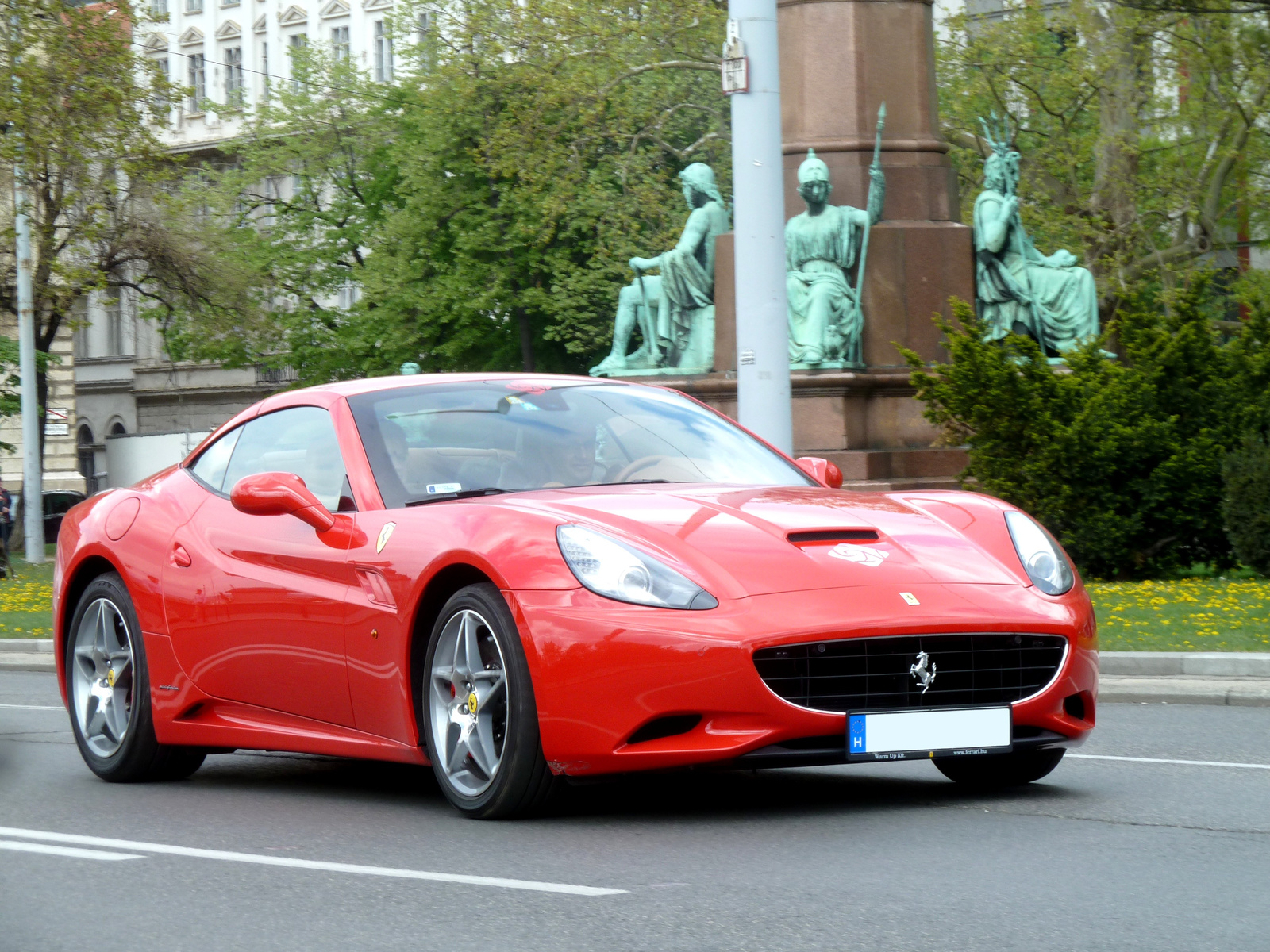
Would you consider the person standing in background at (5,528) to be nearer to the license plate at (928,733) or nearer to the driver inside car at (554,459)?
the driver inside car at (554,459)

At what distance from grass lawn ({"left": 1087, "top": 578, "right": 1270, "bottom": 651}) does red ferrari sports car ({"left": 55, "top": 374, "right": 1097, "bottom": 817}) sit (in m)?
5.28

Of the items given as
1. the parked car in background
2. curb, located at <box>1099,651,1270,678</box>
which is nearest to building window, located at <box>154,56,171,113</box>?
the parked car in background

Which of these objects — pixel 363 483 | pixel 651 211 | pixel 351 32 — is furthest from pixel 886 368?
pixel 351 32

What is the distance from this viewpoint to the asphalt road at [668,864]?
4.62 meters

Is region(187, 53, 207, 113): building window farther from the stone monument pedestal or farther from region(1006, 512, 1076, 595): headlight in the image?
region(1006, 512, 1076, 595): headlight

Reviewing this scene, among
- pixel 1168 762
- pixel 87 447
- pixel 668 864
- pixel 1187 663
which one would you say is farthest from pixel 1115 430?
pixel 87 447

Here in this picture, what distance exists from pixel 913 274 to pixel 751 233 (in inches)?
238

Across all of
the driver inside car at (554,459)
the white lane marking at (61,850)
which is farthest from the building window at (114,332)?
the white lane marking at (61,850)

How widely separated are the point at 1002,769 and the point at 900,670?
1081 mm

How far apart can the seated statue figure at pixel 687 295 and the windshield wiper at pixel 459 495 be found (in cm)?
1569

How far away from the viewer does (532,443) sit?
7.00 m

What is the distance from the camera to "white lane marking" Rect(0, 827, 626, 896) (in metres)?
5.15

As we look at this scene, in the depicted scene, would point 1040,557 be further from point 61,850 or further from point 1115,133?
point 1115,133

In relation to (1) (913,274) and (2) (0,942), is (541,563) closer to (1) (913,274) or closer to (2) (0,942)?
(2) (0,942)
